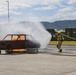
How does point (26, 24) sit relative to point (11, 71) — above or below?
above

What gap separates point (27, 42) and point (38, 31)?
11.0 feet

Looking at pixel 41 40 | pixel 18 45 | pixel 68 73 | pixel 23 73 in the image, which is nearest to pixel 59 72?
pixel 68 73

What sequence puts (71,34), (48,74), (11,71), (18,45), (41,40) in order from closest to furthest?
(48,74) → (11,71) → (18,45) → (41,40) → (71,34)

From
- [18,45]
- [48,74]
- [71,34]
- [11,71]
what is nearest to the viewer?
[48,74]

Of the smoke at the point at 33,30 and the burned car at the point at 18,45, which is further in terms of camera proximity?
the smoke at the point at 33,30

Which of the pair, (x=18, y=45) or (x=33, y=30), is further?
(x=33, y=30)

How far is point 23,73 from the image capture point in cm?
1184

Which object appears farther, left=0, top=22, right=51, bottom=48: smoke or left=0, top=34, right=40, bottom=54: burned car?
left=0, top=22, right=51, bottom=48: smoke

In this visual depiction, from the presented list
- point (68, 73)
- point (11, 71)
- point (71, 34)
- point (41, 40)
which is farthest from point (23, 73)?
point (71, 34)

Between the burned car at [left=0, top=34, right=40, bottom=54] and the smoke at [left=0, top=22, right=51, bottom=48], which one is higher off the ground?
the smoke at [left=0, top=22, right=51, bottom=48]

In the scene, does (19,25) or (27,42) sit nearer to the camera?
(27,42)

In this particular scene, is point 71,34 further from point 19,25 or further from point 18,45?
point 18,45

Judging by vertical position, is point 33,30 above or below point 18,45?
above

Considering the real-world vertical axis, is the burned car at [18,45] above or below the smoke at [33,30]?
below
